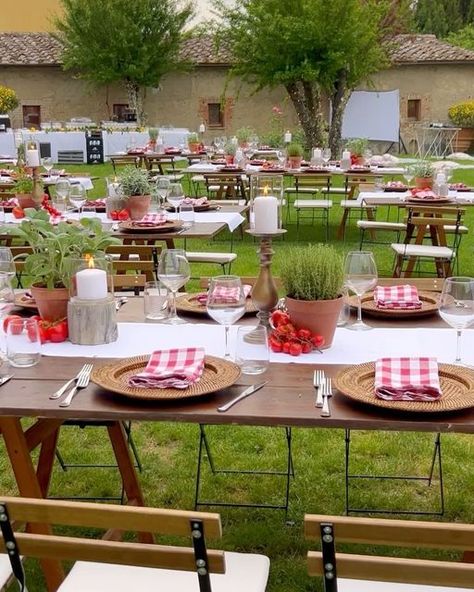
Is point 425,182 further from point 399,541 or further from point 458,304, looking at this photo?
point 399,541

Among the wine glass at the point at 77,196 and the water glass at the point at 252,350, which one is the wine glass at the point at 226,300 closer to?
the water glass at the point at 252,350

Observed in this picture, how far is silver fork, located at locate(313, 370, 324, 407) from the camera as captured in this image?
86.4 inches

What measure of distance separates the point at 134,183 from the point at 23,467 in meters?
3.46

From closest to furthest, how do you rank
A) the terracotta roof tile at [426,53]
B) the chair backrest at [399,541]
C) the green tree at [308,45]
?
the chair backrest at [399,541] < the green tree at [308,45] < the terracotta roof tile at [426,53]

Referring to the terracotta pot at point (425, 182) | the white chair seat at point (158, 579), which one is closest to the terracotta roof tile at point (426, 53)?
the terracotta pot at point (425, 182)

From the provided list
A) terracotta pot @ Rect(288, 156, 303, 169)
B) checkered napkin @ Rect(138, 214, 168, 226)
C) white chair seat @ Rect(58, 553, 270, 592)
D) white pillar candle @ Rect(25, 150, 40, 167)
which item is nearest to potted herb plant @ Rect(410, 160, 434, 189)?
terracotta pot @ Rect(288, 156, 303, 169)

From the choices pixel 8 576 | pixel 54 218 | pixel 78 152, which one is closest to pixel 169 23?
pixel 78 152

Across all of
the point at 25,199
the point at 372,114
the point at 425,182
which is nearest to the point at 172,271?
the point at 25,199

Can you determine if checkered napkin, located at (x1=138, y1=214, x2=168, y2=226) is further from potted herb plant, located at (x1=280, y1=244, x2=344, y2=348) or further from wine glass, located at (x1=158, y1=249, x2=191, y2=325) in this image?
potted herb plant, located at (x1=280, y1=244, x2=344, y2=348)

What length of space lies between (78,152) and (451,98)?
13.0 m

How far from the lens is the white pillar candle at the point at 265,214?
2.75 metres

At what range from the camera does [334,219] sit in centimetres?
1161

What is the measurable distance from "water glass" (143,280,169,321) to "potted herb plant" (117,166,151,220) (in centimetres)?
269

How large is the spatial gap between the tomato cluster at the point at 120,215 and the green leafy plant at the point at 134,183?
0.13 m
